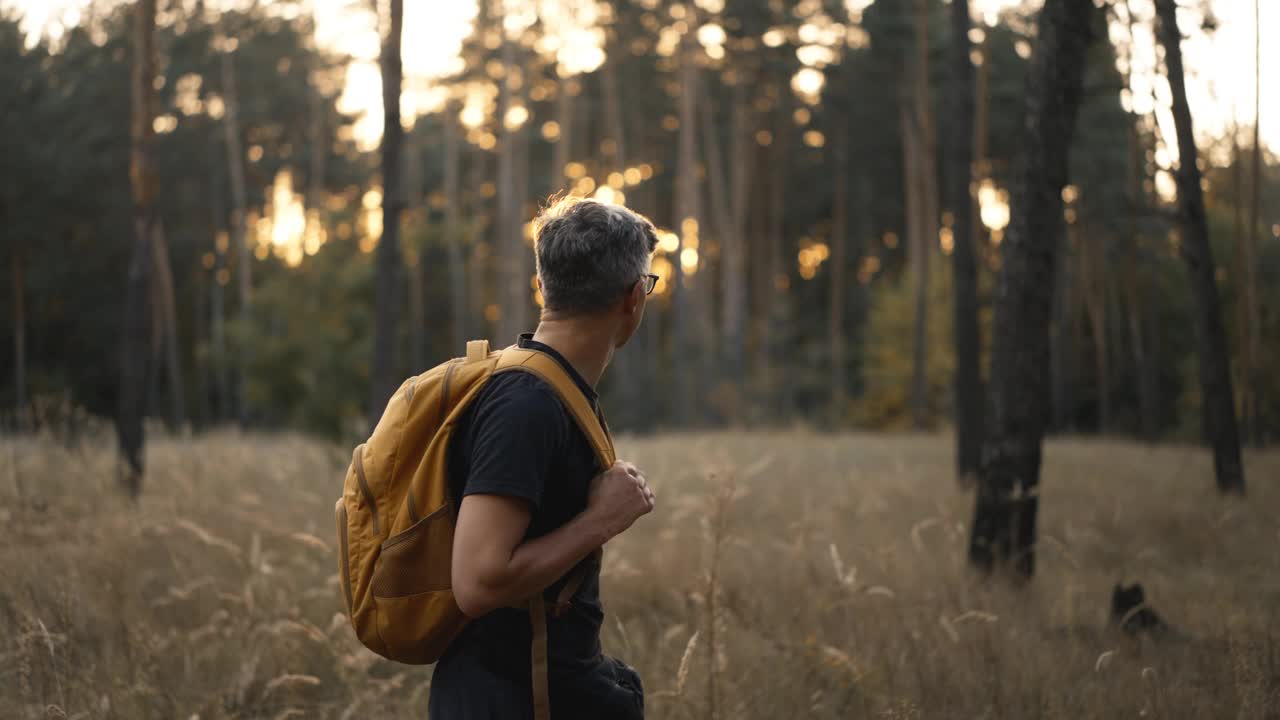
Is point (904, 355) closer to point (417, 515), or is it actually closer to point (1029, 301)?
point (1029, 301)

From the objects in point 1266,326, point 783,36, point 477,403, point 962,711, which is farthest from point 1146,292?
point 477,403

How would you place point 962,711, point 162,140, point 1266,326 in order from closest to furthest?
point 962,711 → point 1266,326 → point 162,140

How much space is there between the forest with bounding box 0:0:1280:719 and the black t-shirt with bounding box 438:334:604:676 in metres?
0.38

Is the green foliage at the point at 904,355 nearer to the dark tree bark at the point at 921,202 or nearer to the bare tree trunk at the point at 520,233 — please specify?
the dark tree bark at the point at 921,202

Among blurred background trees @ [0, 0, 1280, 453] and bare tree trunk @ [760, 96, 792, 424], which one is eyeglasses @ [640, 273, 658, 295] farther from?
bare tree trunk @ [760, 96, 792, 424]

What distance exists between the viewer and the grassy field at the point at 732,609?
4.39 m

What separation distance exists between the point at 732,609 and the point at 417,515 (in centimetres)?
434

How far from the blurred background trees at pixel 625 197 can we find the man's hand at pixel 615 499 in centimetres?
1930

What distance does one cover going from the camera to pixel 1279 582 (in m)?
6.41

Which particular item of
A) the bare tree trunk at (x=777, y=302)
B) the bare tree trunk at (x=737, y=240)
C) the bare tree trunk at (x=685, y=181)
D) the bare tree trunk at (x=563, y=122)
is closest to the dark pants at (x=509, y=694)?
the bare tree trunk at (x=685, y=181)

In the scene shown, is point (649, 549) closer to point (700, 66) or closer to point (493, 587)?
point (493, 587)

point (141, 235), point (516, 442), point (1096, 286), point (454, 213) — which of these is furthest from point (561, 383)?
point (454, 213)

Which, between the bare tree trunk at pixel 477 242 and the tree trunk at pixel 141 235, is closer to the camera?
the tree trunk at pixel 141 235

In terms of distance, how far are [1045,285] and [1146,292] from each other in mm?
27592
